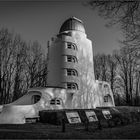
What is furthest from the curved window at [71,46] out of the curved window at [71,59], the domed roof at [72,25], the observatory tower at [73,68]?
the domed roof at [72,25]

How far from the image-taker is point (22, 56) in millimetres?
38250

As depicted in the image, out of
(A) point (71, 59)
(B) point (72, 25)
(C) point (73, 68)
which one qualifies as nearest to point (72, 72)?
(C) point (73, 68)

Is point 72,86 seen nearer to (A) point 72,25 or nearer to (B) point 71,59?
(B) point 71,59

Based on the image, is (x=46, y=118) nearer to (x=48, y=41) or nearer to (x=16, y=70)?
(x=48, y=41)

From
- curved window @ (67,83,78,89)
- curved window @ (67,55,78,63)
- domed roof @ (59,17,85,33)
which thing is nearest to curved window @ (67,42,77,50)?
curved window @ (67,55,78,63)

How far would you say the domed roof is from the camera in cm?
3138

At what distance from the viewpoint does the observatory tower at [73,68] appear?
2725 cm

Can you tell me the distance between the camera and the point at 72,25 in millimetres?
31422

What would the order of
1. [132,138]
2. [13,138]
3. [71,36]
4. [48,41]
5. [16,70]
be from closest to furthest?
1. [132,138]
2. [13,138]
3. [71,36]
4. [48,41]
5. [16,70]

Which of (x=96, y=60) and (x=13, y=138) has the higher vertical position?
(x=96, y=60)

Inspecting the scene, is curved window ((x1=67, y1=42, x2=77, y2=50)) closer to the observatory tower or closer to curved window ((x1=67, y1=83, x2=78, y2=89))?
the observatory tower

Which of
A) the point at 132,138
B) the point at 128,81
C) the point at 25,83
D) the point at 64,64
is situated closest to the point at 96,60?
the point at 128,81

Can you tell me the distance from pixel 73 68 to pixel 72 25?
8334 millimetres

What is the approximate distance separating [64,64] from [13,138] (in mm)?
17569
